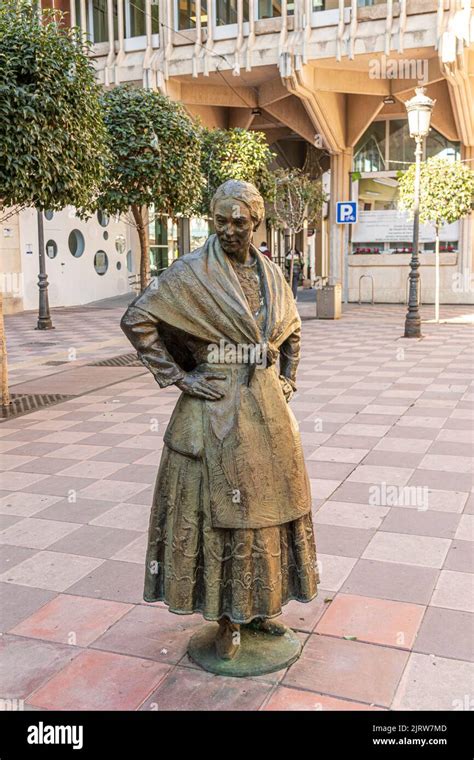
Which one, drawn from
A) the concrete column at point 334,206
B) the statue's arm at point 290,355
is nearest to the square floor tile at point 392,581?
the statue's arm at point 290,355

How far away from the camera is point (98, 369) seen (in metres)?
11.9

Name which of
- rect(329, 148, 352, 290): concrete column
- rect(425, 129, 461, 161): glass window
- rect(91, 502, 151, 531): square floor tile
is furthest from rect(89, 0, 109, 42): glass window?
rect(91, 502, 151, 531): square floor tile

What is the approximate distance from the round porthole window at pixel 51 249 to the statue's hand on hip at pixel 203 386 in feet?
70.8

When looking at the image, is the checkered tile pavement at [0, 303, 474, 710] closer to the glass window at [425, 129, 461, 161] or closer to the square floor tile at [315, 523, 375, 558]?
the square floor tile at [315, 523, 375, 558]

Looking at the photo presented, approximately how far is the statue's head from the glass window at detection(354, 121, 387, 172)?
22.9 metres

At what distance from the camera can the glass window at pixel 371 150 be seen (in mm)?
24344

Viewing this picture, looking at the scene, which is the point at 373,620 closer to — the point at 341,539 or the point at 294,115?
the point at 341,539

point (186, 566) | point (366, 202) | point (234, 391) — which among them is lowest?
point (186, 566)

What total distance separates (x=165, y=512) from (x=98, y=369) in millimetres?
9095

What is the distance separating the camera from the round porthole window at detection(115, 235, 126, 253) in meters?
27.2

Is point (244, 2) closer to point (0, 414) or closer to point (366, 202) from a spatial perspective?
point (366, 202)

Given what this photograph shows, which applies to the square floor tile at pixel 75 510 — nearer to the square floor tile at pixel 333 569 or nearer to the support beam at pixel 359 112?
the square floor tile at pixel 333 569
